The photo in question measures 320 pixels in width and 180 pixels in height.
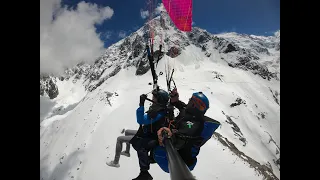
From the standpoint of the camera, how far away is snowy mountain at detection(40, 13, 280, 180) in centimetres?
907

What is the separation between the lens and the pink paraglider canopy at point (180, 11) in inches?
144

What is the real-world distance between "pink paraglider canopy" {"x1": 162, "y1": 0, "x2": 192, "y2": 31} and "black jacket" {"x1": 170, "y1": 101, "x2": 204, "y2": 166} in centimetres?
131

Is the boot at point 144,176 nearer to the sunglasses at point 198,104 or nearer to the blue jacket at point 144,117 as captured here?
the blue jacket at point 144,117

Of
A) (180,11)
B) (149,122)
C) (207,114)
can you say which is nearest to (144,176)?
(149,122)

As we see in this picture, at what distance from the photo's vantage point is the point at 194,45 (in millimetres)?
52688

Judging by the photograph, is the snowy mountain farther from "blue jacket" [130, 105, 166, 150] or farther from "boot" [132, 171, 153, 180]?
"blue jacket" [130, 105, 166, 150]

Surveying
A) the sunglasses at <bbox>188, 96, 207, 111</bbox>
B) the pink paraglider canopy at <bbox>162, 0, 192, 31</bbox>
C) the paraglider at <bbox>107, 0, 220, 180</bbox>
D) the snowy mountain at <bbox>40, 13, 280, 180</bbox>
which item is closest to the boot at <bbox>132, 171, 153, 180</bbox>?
the paraglider at <bbox>107, 0, 220, 180</bbox>

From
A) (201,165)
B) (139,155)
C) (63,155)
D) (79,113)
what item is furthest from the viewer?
(79,113)

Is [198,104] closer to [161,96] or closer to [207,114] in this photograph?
[161,96]

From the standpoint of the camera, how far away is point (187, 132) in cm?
325

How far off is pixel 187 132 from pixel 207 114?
1418 centimetres
